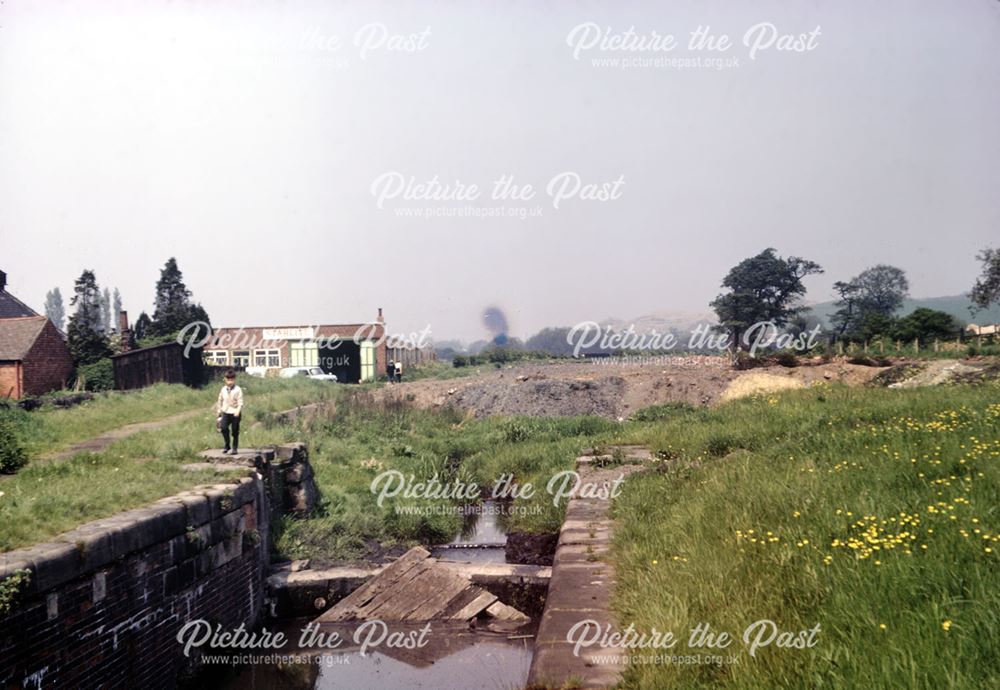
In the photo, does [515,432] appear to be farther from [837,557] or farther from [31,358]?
[31,358]

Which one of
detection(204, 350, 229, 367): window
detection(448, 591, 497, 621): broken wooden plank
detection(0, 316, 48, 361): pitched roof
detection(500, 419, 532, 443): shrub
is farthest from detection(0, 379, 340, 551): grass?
detection(204, 350, 229, 367): window

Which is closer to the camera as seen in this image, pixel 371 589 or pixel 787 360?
pixel 371 589

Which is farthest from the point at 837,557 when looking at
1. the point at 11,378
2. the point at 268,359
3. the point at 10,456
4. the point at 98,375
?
the point at 268,359

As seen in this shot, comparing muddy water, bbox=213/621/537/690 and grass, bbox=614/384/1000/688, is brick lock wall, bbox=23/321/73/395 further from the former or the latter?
grass, bbox=614/384/1000/688

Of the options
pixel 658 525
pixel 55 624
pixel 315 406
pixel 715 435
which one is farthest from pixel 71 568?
pixel 315 406

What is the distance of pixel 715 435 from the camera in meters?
9.96

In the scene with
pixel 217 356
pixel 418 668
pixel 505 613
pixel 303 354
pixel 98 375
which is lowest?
pixel 418 668

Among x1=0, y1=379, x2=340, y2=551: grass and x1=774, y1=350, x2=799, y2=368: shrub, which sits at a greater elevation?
x1=774, y1=350, x2=799, y2=368: shrub

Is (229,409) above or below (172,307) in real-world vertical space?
below

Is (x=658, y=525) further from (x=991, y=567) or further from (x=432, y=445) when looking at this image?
(x=432, y=445)

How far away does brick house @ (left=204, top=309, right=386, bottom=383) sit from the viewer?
36125mm

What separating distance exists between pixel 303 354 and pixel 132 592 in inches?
1283

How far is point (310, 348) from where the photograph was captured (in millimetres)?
37250

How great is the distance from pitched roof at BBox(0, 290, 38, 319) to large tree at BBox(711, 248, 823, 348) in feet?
112
